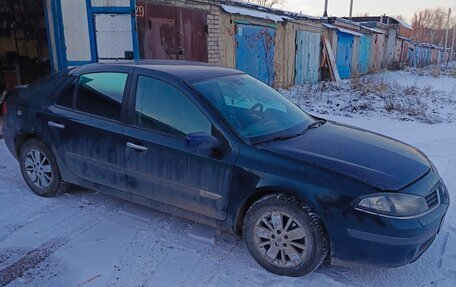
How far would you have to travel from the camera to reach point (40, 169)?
4.12 m

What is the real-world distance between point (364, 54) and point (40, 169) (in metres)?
23.8

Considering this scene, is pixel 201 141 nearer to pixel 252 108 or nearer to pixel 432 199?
pixel 252 108

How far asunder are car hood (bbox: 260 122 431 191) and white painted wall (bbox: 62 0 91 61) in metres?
5.94

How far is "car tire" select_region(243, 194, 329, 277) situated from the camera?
2688 mm

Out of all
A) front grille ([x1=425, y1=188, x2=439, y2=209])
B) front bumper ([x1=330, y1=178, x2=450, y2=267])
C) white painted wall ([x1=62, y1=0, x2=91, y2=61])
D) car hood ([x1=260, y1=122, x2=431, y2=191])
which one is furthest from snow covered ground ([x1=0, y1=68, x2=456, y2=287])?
white painted wall ([x1=62, y1=0, x2=91, y2=61])

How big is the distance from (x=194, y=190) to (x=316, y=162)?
99cm

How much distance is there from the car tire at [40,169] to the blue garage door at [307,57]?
12.8 meters

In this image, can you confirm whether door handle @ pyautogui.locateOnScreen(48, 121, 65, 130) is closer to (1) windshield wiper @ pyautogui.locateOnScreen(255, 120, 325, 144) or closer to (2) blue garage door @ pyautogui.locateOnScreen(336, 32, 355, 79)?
(1) windshield wiper @ pyautogui.locateOnScreen(255, 120, 325, 144)

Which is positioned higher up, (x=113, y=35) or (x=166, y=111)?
(x=113, y=35)

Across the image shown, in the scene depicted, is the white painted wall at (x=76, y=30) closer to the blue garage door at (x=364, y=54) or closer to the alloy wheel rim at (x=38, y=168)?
the alloy wheel rim at (x=38, y=168)

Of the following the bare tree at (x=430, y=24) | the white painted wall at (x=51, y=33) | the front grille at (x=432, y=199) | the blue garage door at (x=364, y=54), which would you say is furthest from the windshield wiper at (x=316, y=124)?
the bare tree at (x=430, y=24)

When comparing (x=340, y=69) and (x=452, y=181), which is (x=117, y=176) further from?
(x=340, y=69)

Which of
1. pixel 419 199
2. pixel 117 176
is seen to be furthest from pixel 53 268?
pixel 419 199

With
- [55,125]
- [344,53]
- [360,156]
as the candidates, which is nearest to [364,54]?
[344,53]
